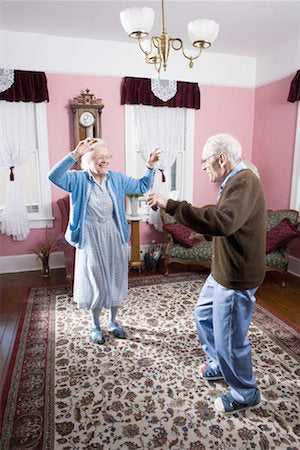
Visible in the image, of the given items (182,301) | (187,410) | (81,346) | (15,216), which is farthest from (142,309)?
(15,216)

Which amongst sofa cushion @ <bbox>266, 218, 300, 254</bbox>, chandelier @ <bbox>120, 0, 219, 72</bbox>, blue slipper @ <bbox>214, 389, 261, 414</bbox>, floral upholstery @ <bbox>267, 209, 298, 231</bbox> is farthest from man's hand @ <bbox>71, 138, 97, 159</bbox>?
floral upholstery @ <bbox>267, 209, 298, 231</bbox>

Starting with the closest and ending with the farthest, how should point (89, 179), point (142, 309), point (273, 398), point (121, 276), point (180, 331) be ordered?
point (273, 398)
point (89, 179)
point (121, 276)
point (180, 331)
point (142, 309)

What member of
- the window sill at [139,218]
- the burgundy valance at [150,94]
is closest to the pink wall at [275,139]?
the burgundy valance at [150,94]

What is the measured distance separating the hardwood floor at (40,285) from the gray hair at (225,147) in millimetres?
1847

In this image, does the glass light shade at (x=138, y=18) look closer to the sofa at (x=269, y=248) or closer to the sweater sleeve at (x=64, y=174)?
the sweater sleeve at (x=64, y=174)

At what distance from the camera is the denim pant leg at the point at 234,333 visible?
1.66m

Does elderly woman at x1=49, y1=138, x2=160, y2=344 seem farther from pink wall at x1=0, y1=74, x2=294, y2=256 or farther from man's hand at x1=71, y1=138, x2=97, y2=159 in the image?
pink wall at x1=0, y1=74, x2=294, y2=256

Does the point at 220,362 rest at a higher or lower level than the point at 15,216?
lower

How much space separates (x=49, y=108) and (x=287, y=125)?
2910mm

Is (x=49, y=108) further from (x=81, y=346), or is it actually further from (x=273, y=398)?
(x=273, y=398)

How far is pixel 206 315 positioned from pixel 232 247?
1.79 ft

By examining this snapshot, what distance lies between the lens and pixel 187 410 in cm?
185

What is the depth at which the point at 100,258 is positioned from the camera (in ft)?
7.49

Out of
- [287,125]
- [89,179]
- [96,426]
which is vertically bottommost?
[96,426]
